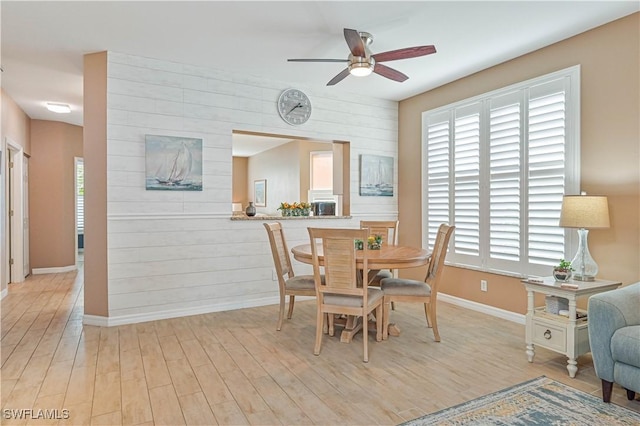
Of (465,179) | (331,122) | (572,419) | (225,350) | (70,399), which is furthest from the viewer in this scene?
(331,122)

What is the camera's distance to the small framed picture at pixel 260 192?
1002 cm

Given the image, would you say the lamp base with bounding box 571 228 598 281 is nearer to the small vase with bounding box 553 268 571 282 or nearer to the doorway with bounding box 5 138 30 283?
the small vase with bounding box 553 268 571 282

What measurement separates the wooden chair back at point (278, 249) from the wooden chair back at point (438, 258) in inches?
54.4

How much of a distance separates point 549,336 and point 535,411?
80 centimetres

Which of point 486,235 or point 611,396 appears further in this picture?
point 486,235

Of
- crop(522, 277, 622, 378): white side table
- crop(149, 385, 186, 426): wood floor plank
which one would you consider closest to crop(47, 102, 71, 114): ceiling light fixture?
crop(149, 385, 186, 426): wood floor plank

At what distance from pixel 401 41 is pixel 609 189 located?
7.37 feet

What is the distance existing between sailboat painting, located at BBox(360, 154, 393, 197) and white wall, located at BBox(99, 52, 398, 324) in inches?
36.0

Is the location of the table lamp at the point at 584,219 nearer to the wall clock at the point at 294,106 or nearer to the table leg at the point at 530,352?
the table leg at the point at 530,352

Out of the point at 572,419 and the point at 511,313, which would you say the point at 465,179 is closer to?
the point at 511,313

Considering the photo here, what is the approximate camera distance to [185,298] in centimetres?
427

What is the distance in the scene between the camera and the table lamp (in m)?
2.95

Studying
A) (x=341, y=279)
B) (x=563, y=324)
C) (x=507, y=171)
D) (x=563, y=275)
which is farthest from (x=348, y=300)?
(x=507, y=171)

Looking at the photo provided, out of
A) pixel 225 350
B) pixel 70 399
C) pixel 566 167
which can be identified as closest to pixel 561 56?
pixel 566 167
